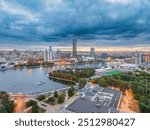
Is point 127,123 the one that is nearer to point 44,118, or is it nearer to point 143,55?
point 44,118

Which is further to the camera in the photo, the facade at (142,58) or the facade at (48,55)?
the facade at (48,55)

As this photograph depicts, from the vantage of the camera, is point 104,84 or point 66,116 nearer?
point 66,116

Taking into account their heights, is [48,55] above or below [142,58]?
above

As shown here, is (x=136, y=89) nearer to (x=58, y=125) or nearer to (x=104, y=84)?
(x=104, y=84)

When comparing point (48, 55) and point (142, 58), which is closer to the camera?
point (142, 58)

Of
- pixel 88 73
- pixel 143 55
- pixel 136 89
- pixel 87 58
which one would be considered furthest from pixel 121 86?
pixel 87 58

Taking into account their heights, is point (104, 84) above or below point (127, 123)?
below

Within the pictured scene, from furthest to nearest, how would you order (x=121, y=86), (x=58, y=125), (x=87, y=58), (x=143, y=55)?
(x=87, y=58), (x=143, y=55), (x=121, y=86), (x=58, y=125)

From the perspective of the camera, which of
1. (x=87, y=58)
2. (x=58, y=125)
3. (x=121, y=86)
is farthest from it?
(x=87, y=58)

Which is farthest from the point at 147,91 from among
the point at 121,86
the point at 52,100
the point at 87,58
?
the point at 87,58

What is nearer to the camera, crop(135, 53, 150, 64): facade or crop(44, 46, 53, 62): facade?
crop(135, 53, 150, 64): facade
